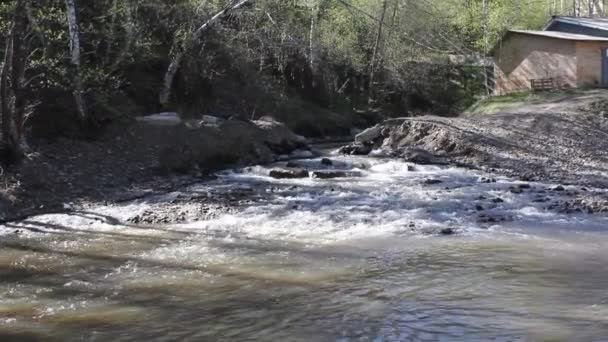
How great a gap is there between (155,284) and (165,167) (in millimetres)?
10301

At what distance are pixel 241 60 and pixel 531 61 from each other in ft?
56.0

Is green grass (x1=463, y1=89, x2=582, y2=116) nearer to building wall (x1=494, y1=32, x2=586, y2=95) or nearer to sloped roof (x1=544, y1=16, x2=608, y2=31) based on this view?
building wall (x1=494, y1=32, x2=586, y2=95)

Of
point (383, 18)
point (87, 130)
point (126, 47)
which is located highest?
point (383, 18)

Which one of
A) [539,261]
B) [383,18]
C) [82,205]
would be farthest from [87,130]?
[383,18]

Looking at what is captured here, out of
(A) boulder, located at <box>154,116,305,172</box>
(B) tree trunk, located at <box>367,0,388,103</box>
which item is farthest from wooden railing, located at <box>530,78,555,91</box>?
(A) boulder, located at <box>154,116,305,172</box>

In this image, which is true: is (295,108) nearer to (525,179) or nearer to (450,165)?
(450,165)

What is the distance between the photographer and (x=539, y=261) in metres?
10.9

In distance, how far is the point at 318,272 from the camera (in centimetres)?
1035

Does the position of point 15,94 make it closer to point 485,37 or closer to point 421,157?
point 421,157

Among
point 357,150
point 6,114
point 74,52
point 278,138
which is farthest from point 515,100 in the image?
point 6,114

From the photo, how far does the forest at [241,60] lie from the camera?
19.1m

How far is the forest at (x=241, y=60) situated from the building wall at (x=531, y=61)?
150 cm

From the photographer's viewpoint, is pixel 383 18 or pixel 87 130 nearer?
pixel 87 130

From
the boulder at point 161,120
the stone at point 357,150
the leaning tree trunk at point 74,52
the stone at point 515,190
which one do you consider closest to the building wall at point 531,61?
the stone at point 357,150
